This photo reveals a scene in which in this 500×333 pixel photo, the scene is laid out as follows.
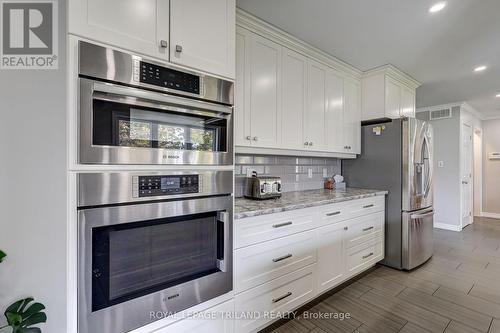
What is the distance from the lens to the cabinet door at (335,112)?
282cm

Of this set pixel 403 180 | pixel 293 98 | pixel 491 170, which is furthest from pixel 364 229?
pixel 491 170

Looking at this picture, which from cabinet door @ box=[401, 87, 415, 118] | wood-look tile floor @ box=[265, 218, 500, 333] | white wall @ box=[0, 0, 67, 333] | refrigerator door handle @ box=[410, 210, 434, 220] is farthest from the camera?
cabinet door @ box=[401, 87, 415, 118]

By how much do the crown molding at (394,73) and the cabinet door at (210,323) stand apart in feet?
10.2

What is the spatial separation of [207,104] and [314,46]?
5.83ft

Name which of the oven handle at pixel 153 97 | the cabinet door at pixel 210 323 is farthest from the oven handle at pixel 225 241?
the oven handle at pixel 153 97

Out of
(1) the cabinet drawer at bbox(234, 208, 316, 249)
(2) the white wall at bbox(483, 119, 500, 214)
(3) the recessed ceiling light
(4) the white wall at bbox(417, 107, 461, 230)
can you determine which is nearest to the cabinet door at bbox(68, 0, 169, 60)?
(1) the cabinet drawer at bbox(234, 208, 316, 249)

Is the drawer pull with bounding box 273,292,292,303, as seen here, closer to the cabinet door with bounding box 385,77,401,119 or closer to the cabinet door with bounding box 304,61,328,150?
the cabinet door with bounding box 304,61,328,150

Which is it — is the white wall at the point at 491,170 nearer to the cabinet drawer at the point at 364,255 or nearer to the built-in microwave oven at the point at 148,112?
the cabinet drawer at the point at 364,255

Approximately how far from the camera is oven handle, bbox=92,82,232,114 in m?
1.04

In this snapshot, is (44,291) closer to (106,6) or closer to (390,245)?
(106,6)

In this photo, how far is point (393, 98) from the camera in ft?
10.5

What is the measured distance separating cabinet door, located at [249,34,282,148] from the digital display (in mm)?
981

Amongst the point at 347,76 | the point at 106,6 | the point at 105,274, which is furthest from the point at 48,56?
the point at 347,76

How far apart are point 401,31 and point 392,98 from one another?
110 cm
